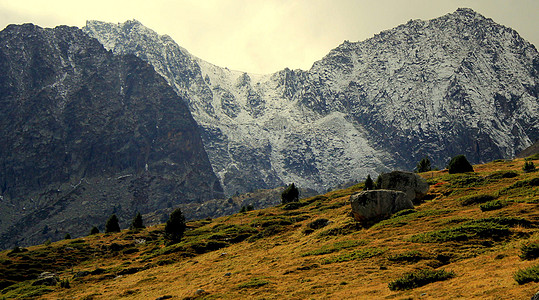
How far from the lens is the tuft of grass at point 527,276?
21430 mm

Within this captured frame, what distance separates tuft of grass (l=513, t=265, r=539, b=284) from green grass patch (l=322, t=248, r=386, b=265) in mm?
15694

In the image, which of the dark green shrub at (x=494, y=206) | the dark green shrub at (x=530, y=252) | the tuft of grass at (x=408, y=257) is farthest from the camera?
the dark green shrub at (x=494, y=206)

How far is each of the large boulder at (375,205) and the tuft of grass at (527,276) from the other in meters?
30.4

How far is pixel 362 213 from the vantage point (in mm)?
52594

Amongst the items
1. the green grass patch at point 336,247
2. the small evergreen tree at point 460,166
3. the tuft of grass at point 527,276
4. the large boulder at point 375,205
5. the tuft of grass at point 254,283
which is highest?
the small evergreen tree at point 460,166

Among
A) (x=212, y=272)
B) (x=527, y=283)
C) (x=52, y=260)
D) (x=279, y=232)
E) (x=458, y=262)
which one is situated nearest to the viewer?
(x=527, y=283)

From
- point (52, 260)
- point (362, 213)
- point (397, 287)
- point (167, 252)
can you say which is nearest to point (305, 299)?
point (397, 287)

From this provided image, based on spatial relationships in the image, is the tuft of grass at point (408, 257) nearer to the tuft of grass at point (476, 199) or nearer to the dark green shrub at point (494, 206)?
the dark green shrub at point (494, 206)

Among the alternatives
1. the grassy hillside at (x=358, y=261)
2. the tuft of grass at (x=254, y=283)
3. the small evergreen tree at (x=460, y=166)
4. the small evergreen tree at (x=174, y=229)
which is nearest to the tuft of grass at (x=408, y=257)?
the grassy hillside at (x=358, y=261)

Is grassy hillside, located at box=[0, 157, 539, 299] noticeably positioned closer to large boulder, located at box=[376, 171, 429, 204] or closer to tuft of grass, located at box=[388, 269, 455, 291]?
tuft of grass, located at box=[388, 269, 455, 291]

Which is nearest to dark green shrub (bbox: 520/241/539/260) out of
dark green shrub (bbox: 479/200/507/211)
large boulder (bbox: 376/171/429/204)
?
dark green shrub (bbox: 479/200/507/211)

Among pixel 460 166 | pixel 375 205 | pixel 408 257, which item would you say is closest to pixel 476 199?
pixel 375 205

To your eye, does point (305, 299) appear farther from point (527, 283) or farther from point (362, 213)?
point (362, 213)

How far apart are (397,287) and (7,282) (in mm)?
66129
